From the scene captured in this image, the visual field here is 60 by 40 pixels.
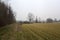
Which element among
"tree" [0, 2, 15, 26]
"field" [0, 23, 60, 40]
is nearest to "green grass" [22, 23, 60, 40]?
"field" [0, 23, 60, 40]

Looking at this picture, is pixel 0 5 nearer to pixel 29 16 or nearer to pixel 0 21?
pixel 0 21

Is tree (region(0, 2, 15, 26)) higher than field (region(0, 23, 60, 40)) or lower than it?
higher

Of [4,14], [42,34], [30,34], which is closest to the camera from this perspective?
Result: [42,34]

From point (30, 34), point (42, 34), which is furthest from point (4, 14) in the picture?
point (42, 34)

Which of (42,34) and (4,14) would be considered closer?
(42,34)

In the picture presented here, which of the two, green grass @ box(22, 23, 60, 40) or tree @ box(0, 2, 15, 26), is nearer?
green grass @ box(22, 23, 60, 40)

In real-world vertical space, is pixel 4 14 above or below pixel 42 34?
above

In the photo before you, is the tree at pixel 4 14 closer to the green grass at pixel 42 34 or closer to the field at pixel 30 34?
the field at pixel 30 34

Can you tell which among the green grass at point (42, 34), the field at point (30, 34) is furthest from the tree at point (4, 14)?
the green grass at point (42, 34)

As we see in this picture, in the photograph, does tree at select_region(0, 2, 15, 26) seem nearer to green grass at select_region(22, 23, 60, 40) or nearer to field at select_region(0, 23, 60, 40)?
field at select_region(0, 23, 60, 40)

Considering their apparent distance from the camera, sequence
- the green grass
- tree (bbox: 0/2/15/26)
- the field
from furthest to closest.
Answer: tree (bbox: 0/2/15/26), the field, the green grass

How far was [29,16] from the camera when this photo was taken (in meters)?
177

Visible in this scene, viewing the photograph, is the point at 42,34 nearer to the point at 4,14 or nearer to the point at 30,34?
the point at 30,34

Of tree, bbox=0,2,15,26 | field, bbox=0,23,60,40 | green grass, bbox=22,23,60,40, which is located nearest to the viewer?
green grass, bbox=22,23,60,40
